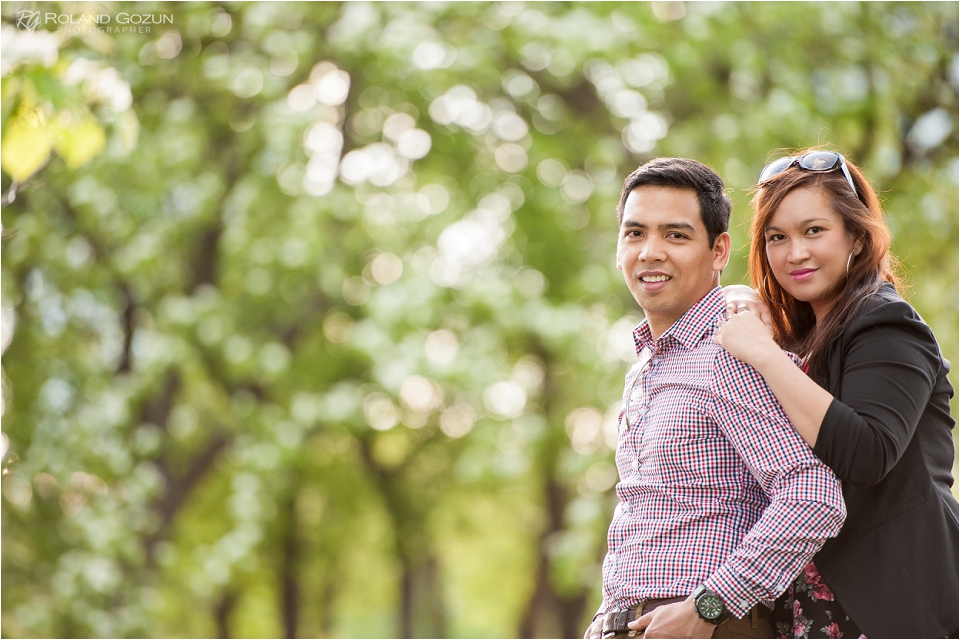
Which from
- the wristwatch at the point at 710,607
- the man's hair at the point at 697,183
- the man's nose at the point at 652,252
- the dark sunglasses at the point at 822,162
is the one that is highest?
the dark sunglasses at the point at 822,162

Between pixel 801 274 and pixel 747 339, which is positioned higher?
pixel 801 274

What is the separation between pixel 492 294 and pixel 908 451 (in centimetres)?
544

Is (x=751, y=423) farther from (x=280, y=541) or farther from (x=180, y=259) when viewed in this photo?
(x=280, y=541)

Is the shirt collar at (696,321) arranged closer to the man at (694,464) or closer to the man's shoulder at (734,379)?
the man at (694,464)

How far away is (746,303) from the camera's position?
280 centimetres

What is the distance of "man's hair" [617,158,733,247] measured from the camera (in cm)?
270

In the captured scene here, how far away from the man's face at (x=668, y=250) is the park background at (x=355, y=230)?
4206 millimetres

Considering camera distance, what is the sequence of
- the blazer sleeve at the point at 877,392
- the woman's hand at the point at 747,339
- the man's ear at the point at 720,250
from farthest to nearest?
the man's ear at the point at 720,250, the woman's hand at the point at 747,339, the blazer sleeve at the point at 877,392

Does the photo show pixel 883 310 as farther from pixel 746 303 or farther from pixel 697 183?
pixel 697 183

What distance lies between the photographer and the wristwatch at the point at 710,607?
2361mm

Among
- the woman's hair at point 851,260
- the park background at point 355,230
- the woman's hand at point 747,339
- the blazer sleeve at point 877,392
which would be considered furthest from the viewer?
the park background at point 355,230

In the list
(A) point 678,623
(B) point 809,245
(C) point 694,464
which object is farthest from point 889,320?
(A) point 678,623

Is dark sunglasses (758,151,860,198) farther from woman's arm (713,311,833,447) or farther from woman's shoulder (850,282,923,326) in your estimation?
woman's arm (713,311,833,447)

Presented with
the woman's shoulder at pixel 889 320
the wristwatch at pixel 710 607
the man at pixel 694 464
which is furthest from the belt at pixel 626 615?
the woman's shoulder at pixel 889 320
